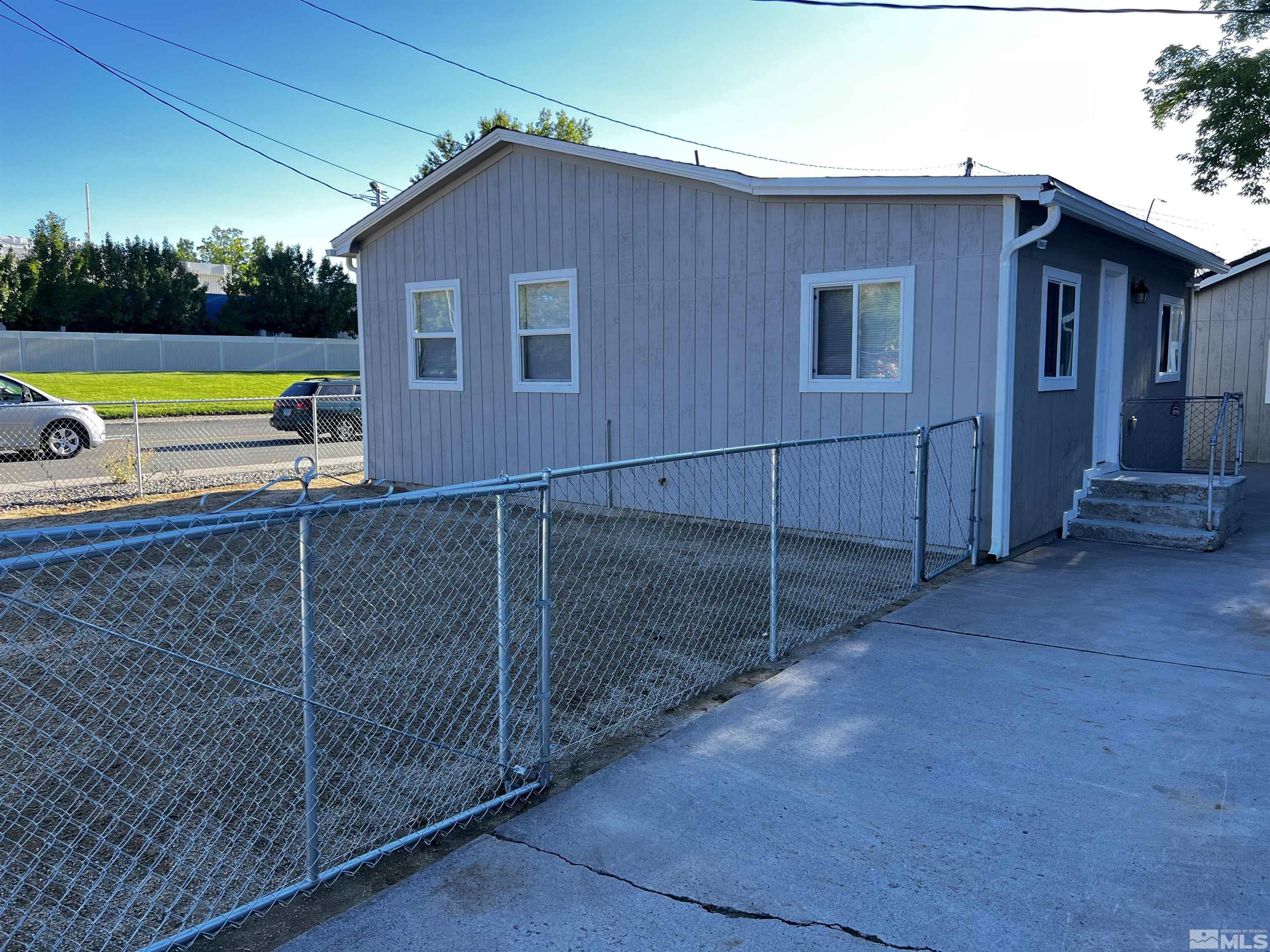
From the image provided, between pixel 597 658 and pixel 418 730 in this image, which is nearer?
pixel 418 730

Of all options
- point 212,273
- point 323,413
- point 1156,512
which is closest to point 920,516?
point 1156,512

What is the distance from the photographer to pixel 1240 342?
15.0m

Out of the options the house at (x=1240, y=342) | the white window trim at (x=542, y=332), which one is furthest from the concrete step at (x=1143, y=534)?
the house at (x=1240, y=342)

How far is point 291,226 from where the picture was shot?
50250mm

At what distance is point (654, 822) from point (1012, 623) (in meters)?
3.48

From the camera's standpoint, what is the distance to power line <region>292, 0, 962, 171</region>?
1614cm

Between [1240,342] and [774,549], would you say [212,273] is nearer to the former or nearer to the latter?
[1240,342]

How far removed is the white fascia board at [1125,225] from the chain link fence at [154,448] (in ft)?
21.0

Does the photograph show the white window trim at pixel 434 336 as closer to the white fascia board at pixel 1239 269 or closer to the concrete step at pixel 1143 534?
the concrete step at pixel 1143 534

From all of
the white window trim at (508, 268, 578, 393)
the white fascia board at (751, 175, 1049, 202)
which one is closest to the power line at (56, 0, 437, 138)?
the white window trim at (508, 268, 578, 393)

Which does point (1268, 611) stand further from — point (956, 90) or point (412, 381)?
point (956, 90)

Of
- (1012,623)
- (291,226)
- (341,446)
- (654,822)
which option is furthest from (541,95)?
(291,226)

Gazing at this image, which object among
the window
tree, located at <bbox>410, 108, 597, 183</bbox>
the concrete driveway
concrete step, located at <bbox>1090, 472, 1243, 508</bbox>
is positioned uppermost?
tree, located at <bbox>410, 108, 597, 183</bbox>

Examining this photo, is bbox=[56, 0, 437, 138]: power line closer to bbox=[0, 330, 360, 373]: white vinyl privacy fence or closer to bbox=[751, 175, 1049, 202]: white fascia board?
bbox=[751, 175, 1049, 202]: white fascia board
